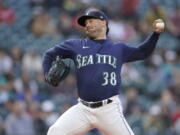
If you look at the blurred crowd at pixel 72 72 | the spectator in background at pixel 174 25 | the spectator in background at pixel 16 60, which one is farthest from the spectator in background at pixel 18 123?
the spectator in background at pixel 174 25

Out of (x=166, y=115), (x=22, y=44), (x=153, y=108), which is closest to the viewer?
(x=166, y=115)

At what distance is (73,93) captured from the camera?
1077 cm

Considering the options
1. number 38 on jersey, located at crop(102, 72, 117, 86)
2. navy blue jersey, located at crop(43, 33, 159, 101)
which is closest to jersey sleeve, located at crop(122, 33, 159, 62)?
navy blue jersey, located at crop(43, 33, 159, 101)

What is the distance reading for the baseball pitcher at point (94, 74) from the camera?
19.4ft

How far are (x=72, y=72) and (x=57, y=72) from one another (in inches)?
204

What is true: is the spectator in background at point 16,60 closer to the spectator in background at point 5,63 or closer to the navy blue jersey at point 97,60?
the spectator in background at point 5,63

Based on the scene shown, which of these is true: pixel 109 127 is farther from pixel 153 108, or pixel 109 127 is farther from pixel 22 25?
pixel 22 25

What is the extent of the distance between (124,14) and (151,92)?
7.25ft

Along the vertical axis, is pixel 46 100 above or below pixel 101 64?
below

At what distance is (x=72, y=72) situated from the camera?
36.9 feet

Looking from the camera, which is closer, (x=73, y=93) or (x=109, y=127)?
(x=109, y=127)

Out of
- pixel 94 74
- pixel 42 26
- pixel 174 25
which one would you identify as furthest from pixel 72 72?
pixel 94 74

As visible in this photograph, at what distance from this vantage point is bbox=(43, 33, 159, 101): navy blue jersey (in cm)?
597

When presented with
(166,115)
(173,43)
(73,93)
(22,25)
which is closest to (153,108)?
(166,115)
